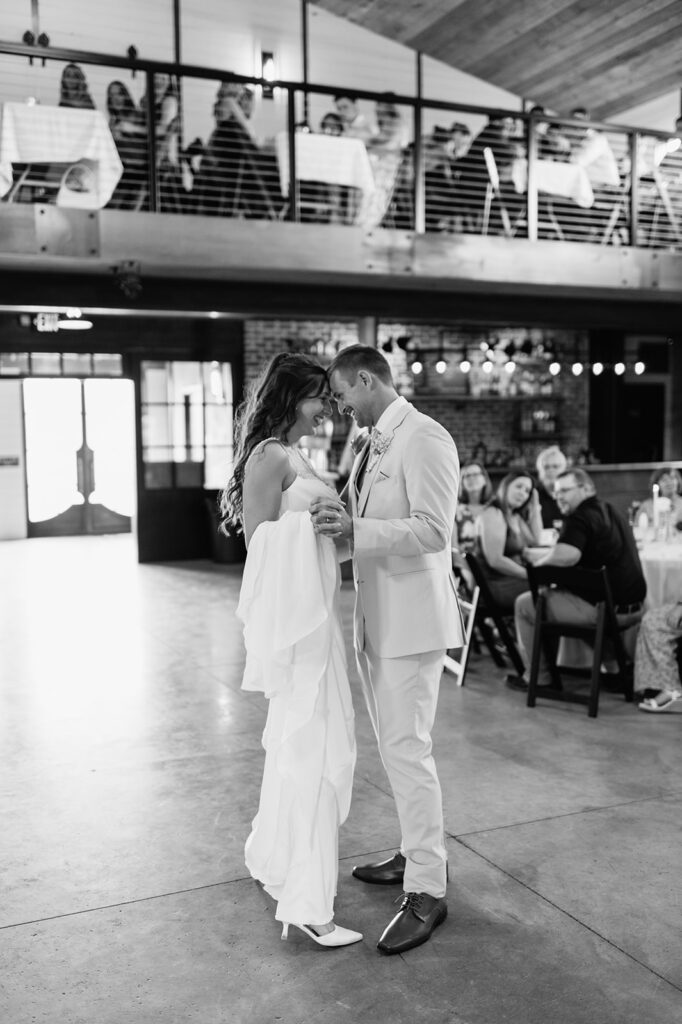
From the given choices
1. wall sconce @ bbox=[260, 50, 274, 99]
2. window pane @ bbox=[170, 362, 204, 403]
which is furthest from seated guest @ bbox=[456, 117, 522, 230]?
window pane @ bbox=[170, 362, 204, 403]

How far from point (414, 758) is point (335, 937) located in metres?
0.55

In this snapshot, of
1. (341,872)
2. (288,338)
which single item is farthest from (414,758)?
(288,338)

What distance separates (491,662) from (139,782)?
281 centimetres

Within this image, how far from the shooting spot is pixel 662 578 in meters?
5.60

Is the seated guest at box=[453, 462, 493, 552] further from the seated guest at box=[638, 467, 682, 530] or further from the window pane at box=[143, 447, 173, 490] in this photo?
the window pane at box=[143, 447, 173, 490]

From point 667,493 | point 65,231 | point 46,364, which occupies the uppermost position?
A: point 65,231

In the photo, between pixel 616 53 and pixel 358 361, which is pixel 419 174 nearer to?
pixel 616 53

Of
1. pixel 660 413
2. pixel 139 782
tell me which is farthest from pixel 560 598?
pixel 660 413

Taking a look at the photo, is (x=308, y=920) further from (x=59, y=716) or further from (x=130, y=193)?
(x=130, y=193)

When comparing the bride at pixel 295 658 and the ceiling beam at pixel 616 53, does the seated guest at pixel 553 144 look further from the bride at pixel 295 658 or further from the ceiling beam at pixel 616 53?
the bride at pixel 295 658

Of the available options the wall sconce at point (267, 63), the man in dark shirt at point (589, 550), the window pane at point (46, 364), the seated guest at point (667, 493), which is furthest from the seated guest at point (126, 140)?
the window pane at point (46, 364)

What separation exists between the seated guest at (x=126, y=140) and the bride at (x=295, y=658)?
212 inches

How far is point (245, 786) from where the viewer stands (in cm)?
408

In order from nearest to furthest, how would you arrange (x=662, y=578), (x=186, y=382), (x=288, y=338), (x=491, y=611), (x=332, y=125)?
(x=662, y=578) → (x=491, y=611) → (x=332, y=125) → (x=186, y=382) → (x=288, y=338)
